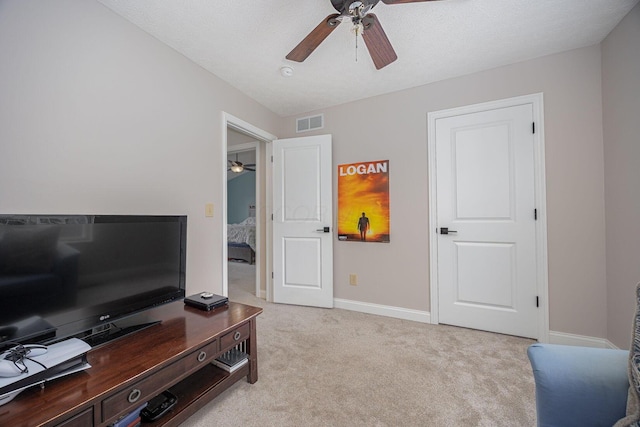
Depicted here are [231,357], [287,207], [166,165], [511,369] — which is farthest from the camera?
[287,207]

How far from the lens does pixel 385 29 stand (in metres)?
1.83

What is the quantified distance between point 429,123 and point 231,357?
8.64ft

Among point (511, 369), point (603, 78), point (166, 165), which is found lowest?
point (511, 369)

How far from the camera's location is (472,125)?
7.89 feet

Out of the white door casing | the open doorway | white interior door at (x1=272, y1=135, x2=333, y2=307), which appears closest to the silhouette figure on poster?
white interior door at (x1=272, y1=135, x2=333, y2=307)

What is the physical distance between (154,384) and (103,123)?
4.92 ft

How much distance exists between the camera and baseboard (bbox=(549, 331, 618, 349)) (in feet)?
6.48

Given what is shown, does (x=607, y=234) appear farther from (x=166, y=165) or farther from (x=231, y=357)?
(x=166, y=165)

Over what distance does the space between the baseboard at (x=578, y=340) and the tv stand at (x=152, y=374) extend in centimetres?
242

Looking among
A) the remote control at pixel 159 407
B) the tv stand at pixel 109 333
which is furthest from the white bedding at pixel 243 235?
the remote control at pixel 159 407

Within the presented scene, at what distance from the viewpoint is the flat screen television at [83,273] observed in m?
1.01

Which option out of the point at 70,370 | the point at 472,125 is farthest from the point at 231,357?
the point at 472,125

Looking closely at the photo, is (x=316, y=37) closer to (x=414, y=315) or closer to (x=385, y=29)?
(x=385, y=29)

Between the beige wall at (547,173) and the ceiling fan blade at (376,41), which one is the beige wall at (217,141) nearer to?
the beige wall at (547,173)
